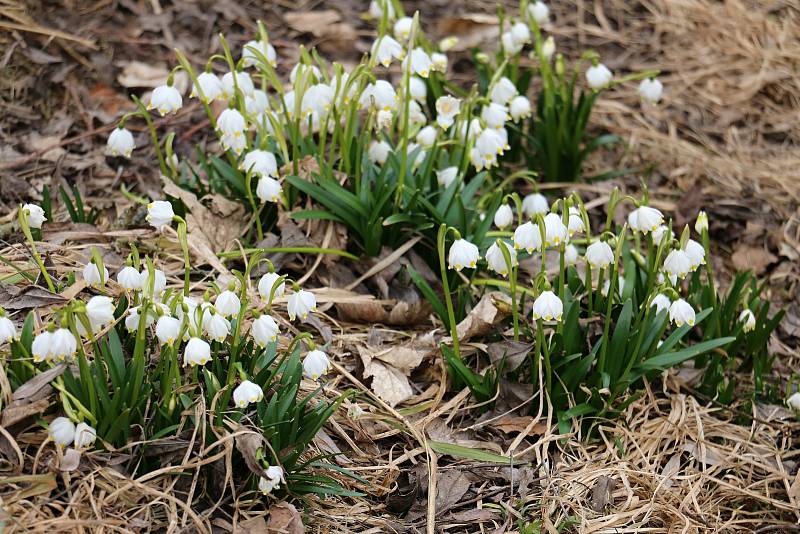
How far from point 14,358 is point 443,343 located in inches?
48.9

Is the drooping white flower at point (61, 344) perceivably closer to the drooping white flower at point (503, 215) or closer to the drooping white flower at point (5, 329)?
the drooping white flower at point (5, 329)

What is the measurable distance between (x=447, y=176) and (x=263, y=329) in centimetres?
123

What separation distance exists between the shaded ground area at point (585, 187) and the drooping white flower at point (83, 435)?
3.7 inches

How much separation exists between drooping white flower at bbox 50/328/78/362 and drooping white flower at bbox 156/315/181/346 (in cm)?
21

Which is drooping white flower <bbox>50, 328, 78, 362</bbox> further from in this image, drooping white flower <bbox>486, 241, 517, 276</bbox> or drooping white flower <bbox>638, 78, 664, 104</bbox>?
drooping white flower <bbox>638, 78, 664, 104</bbox>

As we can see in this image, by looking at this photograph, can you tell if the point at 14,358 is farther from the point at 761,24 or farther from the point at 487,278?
the point at 761,24

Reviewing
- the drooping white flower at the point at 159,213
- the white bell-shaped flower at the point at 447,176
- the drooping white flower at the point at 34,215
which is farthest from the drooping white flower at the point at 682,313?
the drooping white flower at the point at 34,215

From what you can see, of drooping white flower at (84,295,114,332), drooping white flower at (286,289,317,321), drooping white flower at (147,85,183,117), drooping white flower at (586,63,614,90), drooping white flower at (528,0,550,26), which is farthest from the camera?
drooping white flower at (528,0,550,26)

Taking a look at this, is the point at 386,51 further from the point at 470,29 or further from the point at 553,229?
the point at 470,29


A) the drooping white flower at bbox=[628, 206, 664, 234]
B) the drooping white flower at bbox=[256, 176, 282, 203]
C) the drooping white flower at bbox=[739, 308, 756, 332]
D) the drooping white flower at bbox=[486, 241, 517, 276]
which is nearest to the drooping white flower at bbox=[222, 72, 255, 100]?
the drooping white flower at bbox=[256, 176, 282, 203]

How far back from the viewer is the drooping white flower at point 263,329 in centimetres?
231

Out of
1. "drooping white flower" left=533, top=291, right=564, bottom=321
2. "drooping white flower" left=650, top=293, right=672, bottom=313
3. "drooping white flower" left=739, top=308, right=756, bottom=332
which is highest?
"drooping white flower" left=533, top=291, right=564, bottom=321

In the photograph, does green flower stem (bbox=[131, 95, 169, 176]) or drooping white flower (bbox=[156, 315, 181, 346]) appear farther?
green flower stem (bbox=[131, 95, 169, 176])

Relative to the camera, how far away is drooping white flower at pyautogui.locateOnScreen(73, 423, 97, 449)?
82.9 inches
